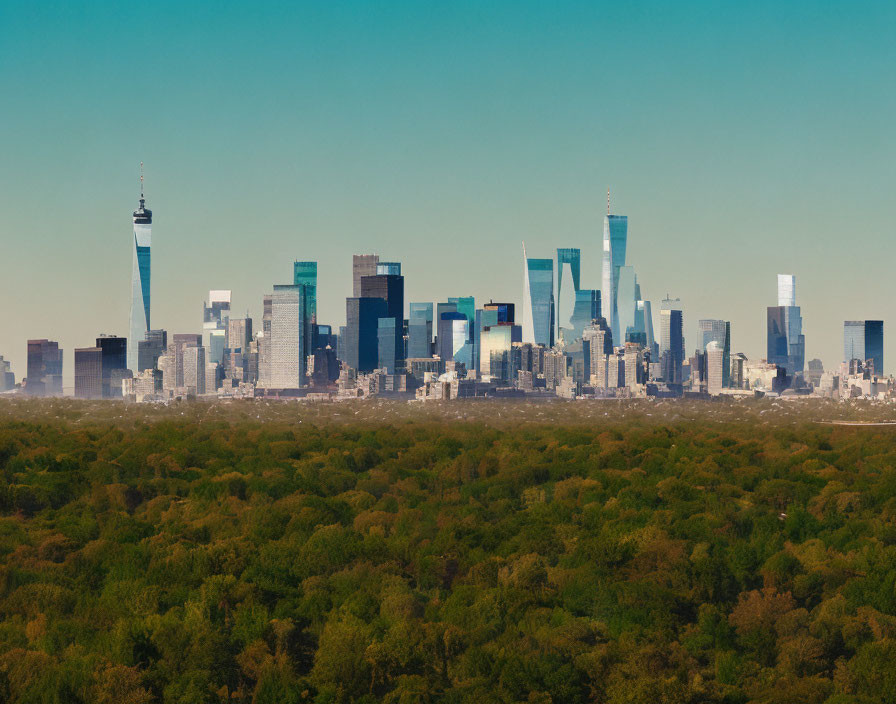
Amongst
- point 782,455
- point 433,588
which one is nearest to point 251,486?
point 433,588

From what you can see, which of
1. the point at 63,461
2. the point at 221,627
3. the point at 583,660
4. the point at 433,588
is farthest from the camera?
the point at 63,461

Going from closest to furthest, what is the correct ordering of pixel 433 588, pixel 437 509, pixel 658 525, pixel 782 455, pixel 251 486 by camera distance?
pixel 433 588 → pixel 658 525 → pixel 437 509 → pixel 251 486 → pixel 782 455

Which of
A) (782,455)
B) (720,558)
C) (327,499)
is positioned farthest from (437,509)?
(782,455)

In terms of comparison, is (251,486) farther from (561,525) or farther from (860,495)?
(860,495)

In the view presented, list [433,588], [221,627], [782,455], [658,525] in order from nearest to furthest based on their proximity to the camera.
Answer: [221,627]
[433,588]
[658,525]
[782,455]

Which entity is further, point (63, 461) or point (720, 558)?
point (63, 461)

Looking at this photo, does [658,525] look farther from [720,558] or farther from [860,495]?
[860,495]

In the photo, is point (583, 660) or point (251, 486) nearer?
point (583, 660)
